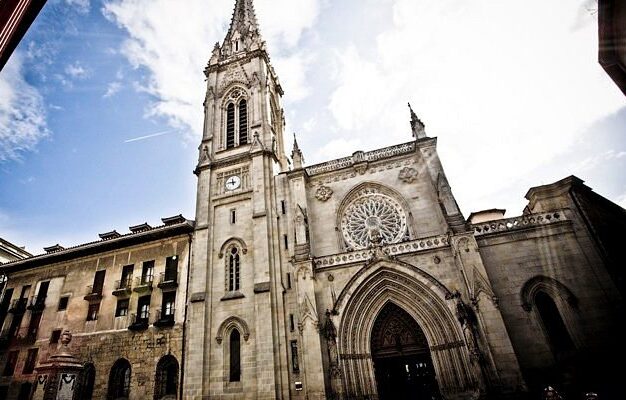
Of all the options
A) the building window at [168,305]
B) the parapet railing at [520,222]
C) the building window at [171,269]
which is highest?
the building window at [171,269]

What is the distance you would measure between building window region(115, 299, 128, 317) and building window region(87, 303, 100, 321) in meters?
1.53

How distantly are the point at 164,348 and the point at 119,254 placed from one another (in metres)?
8.00

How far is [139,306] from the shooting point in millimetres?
19875

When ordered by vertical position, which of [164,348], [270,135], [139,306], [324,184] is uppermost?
[270,135]

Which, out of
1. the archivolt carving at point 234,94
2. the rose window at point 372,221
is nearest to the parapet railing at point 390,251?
the rose window at point 372,221

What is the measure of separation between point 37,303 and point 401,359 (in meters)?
24.6

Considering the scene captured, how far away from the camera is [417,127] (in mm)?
19656

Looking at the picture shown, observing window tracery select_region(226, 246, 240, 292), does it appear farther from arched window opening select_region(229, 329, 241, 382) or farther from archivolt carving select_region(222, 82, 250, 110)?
archivolt carving select_region(222, 82, 250, 110)

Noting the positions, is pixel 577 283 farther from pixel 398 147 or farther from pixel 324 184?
pixel 324 184

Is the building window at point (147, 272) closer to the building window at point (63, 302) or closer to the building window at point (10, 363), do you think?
the building window at point (63, 302)

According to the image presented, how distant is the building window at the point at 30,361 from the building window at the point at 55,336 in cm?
144

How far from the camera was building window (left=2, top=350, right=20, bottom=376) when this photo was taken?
21.0 m

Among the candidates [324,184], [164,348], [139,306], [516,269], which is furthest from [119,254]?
[516,269]

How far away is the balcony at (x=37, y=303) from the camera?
22.3m
